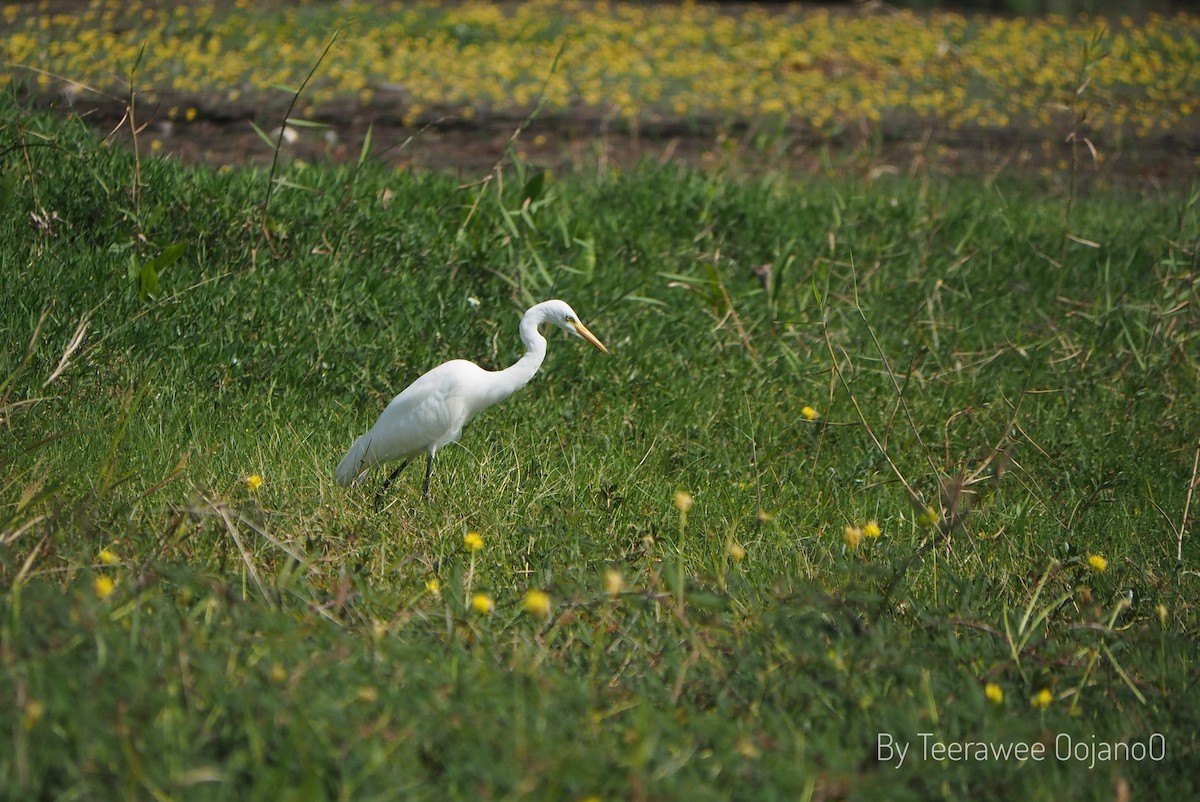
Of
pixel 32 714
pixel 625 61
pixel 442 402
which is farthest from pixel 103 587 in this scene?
pixel 625 61

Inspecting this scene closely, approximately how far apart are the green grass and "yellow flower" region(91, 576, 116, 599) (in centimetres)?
4

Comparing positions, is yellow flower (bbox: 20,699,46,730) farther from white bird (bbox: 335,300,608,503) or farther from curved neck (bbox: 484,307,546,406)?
curved neck (bbox: 484,307,546,406)

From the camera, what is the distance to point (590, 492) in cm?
338

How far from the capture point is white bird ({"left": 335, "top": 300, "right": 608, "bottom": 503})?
3.22 metres

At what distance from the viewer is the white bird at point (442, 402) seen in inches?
127

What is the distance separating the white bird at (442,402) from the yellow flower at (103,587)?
1.00 m

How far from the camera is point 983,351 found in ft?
15.0

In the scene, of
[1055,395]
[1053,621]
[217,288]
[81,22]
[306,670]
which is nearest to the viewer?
[306,670]

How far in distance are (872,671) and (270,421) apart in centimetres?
214

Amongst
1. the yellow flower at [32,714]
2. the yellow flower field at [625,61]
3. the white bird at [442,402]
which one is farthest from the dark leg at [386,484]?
the yellow flower field at [625,61]

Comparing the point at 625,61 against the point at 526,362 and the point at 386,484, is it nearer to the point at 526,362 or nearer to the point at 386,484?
the point at 526,362

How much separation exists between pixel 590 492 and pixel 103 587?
155cm

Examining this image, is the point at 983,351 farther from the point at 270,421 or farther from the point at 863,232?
the point at 270,421

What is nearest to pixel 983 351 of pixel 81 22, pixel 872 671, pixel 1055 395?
pixel 1055 395
